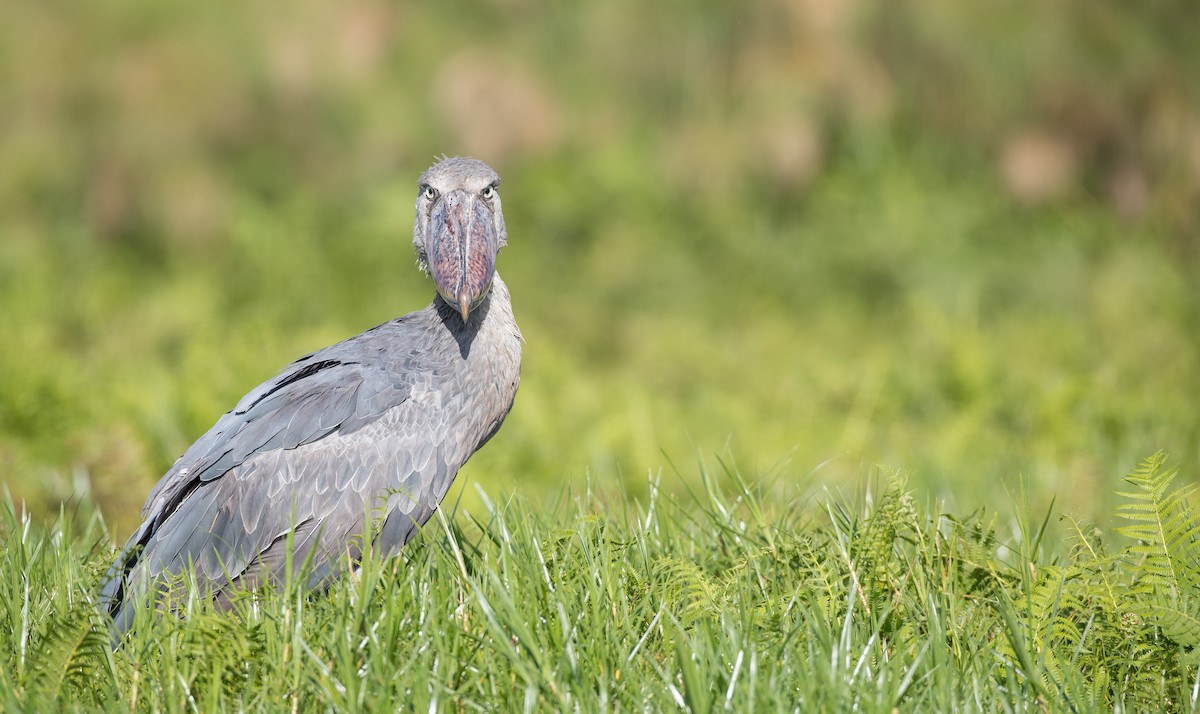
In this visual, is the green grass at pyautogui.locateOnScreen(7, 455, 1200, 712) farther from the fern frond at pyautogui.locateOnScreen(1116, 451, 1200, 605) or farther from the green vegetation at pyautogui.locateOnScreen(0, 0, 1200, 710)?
the green vegetation at pyautogui.locateOnScreen(0, 0, 1200, 710)

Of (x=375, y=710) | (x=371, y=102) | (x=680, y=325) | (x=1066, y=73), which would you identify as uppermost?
(x=371, y=102)

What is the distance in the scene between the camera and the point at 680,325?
813 centimetres

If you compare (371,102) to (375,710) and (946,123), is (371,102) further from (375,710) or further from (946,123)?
(375,710)

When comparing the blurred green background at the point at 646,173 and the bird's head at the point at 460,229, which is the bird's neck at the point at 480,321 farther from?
the blurred green background at the point at 646,173

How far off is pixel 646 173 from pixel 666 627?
21.4ft

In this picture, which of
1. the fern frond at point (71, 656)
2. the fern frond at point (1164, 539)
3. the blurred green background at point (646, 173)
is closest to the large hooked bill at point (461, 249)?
the fern frond at point (71, 656)

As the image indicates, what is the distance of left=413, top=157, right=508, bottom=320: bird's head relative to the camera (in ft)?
11.4

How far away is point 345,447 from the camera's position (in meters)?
3.50

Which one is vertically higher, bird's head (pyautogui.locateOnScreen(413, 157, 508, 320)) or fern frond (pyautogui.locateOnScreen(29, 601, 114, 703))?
bird's head (pyautogui.locateOnScreen(413, 157, 508, 320))

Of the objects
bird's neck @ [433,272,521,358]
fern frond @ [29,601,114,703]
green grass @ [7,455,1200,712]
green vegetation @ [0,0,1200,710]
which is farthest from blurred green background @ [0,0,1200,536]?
fern frond @ [29,601,114,703]

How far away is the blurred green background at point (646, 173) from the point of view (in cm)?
799

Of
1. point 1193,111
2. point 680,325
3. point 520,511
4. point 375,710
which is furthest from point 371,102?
point 375,710

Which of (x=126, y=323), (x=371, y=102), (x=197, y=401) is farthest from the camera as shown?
(x=371, y=102)

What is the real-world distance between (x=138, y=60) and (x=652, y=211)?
371cm
